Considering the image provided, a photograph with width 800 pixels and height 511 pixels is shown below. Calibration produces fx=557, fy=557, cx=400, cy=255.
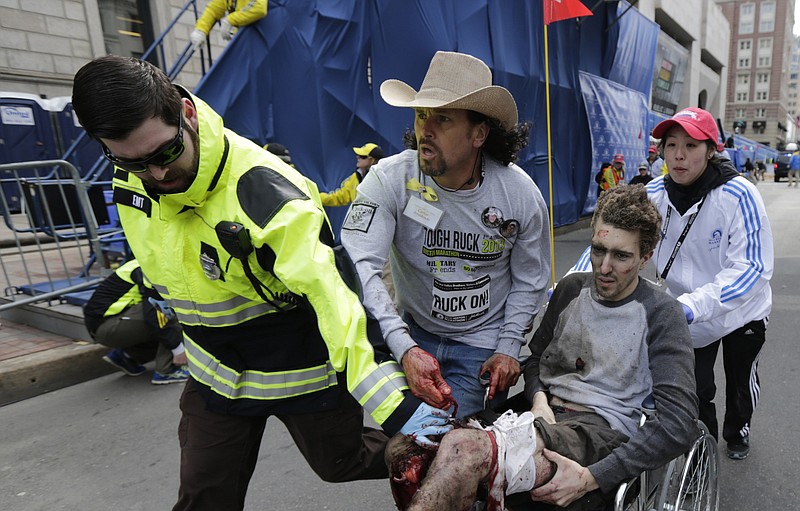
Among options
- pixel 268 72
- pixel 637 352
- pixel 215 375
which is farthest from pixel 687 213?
pixel 268 72

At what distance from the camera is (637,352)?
6.02 feet

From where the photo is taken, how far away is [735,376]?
2.90m

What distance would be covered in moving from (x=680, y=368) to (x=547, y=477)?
0.57 meters

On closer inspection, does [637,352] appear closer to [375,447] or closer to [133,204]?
[375,447]

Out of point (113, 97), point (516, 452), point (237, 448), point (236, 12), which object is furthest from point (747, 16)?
point (113, 97)

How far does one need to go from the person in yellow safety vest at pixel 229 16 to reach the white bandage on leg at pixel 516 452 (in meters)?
6.81

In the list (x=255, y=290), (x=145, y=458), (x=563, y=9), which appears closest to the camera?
(x=255, y=290)

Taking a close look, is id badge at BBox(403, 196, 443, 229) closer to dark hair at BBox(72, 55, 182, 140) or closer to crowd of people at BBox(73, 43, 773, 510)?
crowd of people at BBox(73, 43, 773, 510)

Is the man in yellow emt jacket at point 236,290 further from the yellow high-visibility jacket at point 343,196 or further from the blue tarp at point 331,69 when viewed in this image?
the blue tarp at point 331,69

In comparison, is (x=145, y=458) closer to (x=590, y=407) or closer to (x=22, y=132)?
(x=590, y=407)

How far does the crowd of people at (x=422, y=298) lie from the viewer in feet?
4.66

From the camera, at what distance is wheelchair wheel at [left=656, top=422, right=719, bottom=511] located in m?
1.88

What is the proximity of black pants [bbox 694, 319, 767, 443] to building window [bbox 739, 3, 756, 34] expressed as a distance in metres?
103

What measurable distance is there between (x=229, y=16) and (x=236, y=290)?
21.3ft
